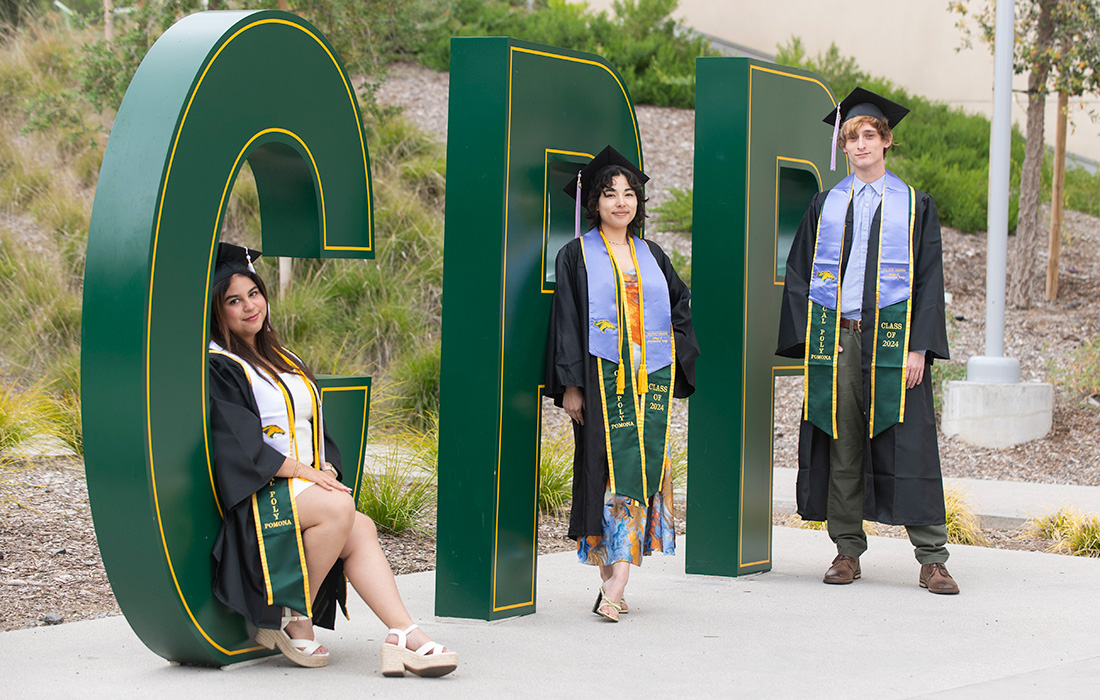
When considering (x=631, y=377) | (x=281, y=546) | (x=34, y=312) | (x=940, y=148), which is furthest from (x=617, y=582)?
(x=940, y=148)

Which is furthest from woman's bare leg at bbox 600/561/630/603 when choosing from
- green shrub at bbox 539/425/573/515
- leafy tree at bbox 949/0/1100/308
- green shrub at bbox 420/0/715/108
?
green shrub at bbox 420/0/715/108

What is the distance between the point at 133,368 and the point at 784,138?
355cm

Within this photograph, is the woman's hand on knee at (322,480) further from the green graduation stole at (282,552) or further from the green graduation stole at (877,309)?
the green graduation stole at (877,309)

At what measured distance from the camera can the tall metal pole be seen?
27.5ft

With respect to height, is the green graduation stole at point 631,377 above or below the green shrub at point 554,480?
above

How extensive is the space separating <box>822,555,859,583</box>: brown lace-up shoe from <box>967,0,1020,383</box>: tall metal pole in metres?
3.96

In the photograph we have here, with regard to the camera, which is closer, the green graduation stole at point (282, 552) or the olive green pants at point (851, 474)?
the green graduation stole at point (282, 552)

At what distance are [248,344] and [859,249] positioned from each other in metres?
2.80

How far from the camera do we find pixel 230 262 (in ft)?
12.4

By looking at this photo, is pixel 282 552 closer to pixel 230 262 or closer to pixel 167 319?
pixel 167 319

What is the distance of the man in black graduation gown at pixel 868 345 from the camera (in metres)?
5.05

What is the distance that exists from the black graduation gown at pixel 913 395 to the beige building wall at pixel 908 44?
428 inches

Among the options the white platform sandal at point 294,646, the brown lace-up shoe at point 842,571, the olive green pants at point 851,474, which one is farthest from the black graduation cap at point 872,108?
the white platform sandal at point 294,646

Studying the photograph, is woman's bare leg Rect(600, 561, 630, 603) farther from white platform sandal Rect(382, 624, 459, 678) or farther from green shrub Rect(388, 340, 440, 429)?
green shrub Rect(388, 340, 440, 429)
